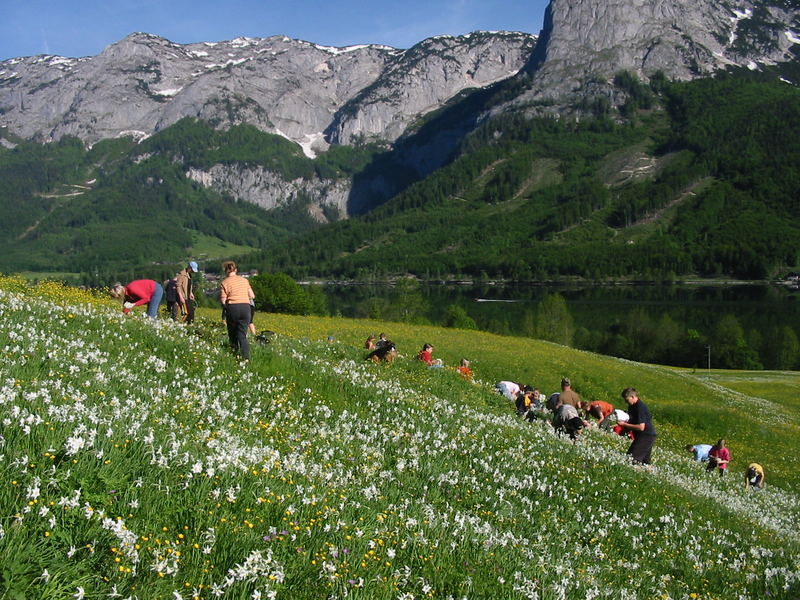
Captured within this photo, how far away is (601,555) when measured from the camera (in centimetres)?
789

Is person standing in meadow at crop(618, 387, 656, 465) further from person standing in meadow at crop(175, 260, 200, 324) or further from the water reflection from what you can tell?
the water reflection

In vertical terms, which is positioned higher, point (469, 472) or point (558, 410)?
point (469, 472)

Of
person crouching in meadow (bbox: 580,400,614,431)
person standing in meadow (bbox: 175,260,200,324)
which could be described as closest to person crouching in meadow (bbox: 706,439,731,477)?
person crouching in meadow (bbox: 580,400,614,431)

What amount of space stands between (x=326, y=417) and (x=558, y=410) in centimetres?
1026

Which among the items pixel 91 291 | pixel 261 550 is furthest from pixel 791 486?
pixel 91 291

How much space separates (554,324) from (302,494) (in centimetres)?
10149

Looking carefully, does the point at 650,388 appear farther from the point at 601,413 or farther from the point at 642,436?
the point at 642,436

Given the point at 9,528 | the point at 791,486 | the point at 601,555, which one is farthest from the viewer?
the point at 791,486

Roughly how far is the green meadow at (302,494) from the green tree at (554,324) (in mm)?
84689

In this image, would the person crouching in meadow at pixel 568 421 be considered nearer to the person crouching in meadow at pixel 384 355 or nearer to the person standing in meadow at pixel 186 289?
the person crouching in meadow at pixel 384 355

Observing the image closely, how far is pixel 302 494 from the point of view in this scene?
5.97 meters

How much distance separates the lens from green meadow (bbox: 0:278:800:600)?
4230 mm

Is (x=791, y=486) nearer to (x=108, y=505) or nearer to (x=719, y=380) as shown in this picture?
(x=108, y=505)

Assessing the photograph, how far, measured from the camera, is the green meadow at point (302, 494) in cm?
423
